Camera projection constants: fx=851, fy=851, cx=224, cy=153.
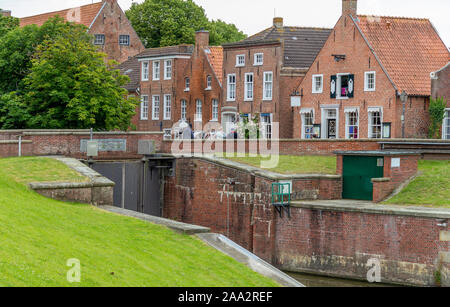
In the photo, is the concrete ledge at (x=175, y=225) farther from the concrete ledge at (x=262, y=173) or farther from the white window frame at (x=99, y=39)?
the white window frame at (x=99, y=39)

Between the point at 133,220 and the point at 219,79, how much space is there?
3237cm

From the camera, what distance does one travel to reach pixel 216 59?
5862cm

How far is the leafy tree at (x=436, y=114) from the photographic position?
139 feet

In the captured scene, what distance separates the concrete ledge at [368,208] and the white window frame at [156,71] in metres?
31.7

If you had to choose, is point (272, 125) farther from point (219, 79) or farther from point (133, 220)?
point (133, 220)

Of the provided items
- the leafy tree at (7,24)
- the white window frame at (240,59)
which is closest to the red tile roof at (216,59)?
the white window frame at (240,59)

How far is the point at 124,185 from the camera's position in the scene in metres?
39.3

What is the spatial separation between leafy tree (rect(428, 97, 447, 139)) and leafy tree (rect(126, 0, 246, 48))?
4053 centimetres

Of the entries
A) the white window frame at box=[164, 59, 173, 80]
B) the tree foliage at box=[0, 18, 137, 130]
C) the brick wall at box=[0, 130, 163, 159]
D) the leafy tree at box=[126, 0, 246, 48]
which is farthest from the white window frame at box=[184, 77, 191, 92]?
the leafy tree at box=[126, 0, 246, 48]

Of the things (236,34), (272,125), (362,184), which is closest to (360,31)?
(272,125)

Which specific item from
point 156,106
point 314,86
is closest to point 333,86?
point 314,86

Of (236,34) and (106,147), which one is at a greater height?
(236,34)

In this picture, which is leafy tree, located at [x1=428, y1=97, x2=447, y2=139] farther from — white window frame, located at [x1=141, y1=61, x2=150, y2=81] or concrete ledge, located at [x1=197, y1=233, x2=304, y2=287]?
white window frame, located at [x1=141, y1=61, x2=150, y2=81]

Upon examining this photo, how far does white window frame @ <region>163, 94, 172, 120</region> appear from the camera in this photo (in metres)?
61.3
